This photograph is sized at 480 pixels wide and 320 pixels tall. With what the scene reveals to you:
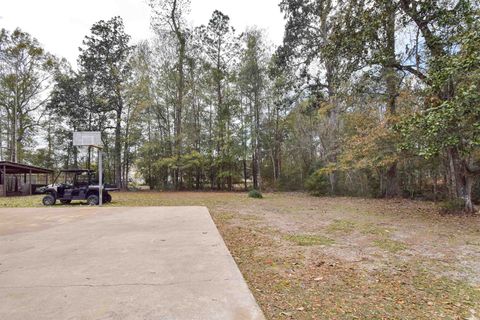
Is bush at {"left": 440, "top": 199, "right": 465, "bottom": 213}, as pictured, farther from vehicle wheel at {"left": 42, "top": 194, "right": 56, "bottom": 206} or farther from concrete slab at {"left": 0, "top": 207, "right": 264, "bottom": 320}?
vehicle wheel at {"left": 42, "top": 194, "right": 56, "bottom": 206}

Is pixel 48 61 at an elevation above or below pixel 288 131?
above

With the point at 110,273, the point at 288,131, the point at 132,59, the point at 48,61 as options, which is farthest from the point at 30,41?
the point at 110,273

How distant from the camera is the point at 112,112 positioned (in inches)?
861

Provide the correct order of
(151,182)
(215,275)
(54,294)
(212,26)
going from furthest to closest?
(151,182) → (212,26) → (215,275) → (54,294)

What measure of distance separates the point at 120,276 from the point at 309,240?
3166mm

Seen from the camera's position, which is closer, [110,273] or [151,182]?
[110,273]

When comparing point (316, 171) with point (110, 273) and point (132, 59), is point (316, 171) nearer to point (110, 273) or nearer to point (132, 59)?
point (110, 273)

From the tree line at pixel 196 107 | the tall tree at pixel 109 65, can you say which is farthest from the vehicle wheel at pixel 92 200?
the tall tree at pixel 109 65

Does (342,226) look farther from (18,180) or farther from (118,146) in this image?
(18,180)

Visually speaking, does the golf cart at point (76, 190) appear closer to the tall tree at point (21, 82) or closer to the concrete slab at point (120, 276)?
the concrete slab at point (120, 276)

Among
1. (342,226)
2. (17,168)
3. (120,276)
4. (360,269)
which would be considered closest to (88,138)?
(120,276)

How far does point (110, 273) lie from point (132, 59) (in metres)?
21.4

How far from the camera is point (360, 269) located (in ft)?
11.0

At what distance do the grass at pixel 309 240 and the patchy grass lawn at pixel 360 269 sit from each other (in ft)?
0.06
